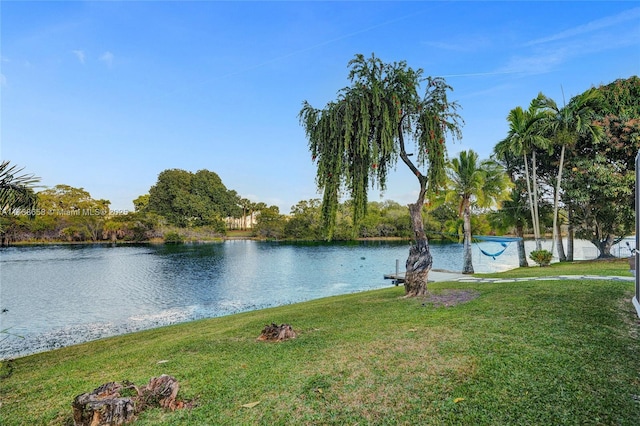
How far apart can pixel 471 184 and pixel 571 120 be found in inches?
224

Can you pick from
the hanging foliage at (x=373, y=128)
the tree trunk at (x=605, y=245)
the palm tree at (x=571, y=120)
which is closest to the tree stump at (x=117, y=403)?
the hanging foliage at (x=373, y=128)

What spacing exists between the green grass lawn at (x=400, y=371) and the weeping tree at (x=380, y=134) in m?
2.76

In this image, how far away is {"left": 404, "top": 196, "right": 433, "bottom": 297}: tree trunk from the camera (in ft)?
27.7

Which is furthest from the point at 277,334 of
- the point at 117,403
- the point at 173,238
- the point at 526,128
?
the point at 173,238

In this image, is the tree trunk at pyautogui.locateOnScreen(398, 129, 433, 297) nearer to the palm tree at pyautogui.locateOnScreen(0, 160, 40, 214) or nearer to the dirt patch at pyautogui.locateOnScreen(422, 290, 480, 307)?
the dirt patch at pyautogui.locateOnScreen(422, 290, 480, 307)

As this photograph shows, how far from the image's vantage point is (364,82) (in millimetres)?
8211

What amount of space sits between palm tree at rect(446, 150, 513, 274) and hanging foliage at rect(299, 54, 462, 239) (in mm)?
10313

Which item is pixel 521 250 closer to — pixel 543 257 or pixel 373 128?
pixel 543 257

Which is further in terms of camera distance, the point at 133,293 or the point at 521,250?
the point at 521,250

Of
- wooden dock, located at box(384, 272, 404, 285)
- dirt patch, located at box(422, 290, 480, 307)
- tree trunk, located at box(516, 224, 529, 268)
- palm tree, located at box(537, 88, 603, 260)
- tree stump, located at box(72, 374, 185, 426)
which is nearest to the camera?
tree stump, located at box(72, 374, 185, 426)

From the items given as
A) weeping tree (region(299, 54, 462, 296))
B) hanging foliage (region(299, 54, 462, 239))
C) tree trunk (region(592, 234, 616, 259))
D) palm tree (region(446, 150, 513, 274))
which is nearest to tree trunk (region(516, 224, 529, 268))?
tree trunk (region(592, 234, 616, 259))

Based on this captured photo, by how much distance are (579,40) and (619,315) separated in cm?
1131

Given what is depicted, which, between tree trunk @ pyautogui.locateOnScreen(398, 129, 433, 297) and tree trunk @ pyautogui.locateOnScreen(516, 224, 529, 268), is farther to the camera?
tree trunk @ pyautogui.locateOnScreen(516, 224, 529, 268)

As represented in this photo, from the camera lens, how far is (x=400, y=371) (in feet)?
12.3
